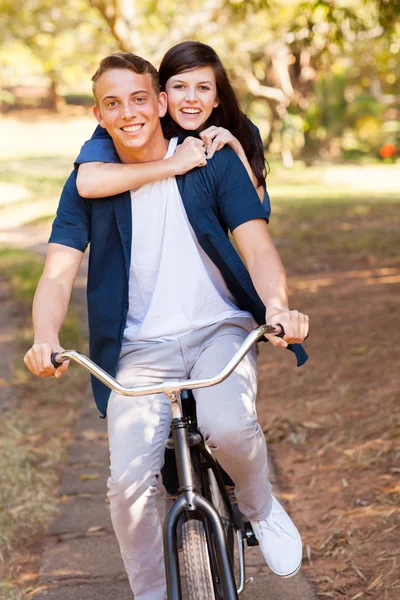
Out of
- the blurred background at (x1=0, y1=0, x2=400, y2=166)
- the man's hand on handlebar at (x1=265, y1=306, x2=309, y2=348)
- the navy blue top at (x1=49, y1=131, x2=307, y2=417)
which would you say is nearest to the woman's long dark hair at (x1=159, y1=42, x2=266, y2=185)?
the navy blue top at (x1=49, y1=131, x2=307, y2=417)

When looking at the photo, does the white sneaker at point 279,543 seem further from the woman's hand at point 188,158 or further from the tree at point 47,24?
the tree at point 47,24

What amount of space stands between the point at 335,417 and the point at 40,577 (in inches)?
90.6

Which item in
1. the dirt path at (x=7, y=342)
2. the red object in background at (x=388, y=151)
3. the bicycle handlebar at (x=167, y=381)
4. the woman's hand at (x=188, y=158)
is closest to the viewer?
the bicycle handlebar at (x=167, y=381)

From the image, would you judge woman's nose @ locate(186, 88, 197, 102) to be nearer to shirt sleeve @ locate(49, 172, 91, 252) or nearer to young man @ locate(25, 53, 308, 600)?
young man @ locate(25, 53, 308, 600)

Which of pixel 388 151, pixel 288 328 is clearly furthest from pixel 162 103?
pixel 388 151

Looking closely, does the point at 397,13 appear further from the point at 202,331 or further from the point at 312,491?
the point at 202,331

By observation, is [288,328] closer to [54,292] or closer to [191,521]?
[191,521]

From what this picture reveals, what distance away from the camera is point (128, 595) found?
3635 millimetres

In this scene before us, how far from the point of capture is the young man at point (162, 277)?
9.53 feet

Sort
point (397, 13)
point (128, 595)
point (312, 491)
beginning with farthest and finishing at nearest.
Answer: point (397, 13), point (312, 491), point (128, 595)

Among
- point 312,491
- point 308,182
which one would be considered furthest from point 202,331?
point 308,182

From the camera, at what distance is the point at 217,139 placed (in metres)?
3.07

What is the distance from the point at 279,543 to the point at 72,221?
1264mm

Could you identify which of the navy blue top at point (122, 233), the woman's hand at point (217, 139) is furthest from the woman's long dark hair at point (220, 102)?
the navy blue top at point (122, 233)
